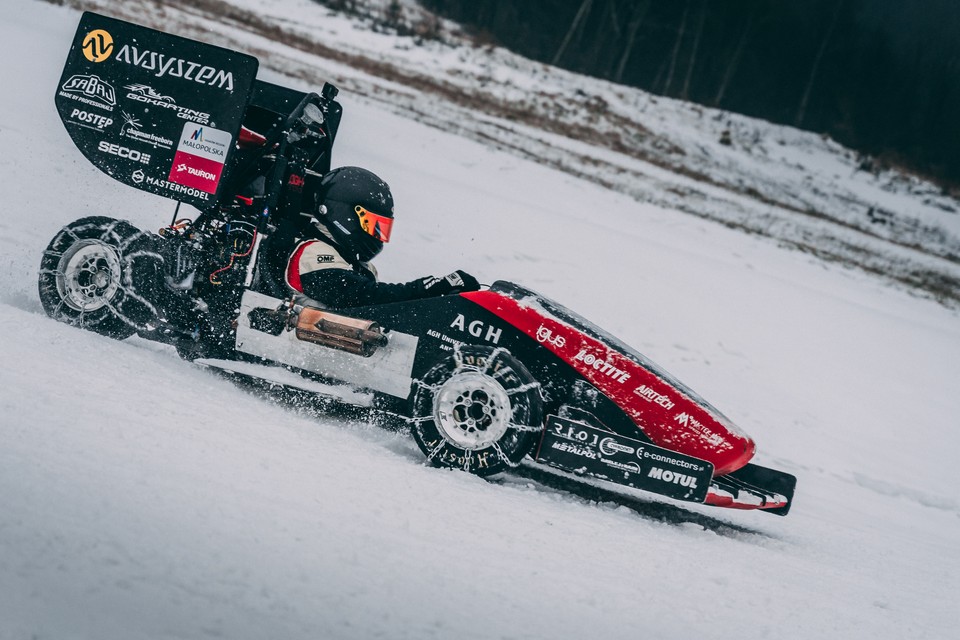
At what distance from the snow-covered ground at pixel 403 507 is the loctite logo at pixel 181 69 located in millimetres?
1543

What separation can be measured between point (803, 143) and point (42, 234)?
72.8 feet

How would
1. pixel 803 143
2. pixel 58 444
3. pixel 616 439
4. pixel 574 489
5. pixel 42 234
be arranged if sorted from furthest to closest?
pixel 803 143
pixel 42 234
pixel 574 489
pixel 616 439
pixel 58 444

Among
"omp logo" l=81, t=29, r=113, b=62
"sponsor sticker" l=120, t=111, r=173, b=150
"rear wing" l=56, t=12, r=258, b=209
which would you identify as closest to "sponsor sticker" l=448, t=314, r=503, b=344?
"rear wing" l=56, t=12, r=258, b=209

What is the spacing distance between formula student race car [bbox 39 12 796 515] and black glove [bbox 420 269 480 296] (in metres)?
0.15

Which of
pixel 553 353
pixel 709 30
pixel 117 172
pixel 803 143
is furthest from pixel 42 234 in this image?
pixel 709 30

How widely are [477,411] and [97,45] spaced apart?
3030 millimetres

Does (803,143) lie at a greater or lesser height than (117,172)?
greater

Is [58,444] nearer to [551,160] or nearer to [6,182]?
[6,182]

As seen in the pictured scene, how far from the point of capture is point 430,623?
2.70 meters

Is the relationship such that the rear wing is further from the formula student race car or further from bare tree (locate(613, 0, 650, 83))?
bare tree (locate(613, 0, 650, 83))


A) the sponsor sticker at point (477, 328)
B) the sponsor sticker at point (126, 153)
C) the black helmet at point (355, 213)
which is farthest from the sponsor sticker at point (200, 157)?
the sponsor sticker at point (477, 328)

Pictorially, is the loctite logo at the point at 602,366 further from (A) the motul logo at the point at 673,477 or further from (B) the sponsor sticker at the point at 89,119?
(B) the sponsor sticker at the point at 89,119

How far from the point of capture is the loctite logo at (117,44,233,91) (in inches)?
189

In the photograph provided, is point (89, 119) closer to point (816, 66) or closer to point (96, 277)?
point (96, 277)
